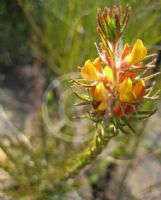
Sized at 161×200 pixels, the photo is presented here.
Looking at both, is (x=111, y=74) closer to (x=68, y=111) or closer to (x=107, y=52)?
(x=107, y=52)

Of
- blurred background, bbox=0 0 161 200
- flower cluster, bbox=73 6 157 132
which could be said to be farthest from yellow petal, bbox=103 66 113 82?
blurred background, bbox=0 0 161 200

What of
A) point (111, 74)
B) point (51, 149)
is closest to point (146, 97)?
point (111, 74)

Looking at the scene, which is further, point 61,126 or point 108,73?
point 61,126

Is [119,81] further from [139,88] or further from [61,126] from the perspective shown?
[61,126]

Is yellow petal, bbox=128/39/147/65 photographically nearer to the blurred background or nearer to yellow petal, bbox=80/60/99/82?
yellow petal, bbox=80/60/99/82

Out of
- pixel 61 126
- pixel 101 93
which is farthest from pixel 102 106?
pixel 61 126

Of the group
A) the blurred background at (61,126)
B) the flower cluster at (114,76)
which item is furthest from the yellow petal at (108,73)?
the blurred background at (61,126)
